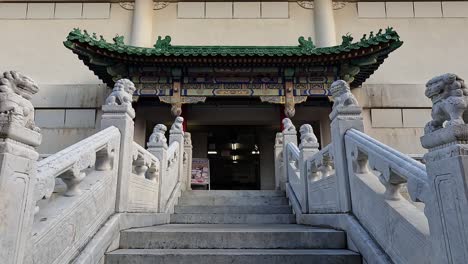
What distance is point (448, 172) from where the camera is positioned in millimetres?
1620

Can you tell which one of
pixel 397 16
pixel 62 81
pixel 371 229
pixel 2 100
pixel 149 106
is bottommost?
pixel 371 229

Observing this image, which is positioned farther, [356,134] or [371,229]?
[356,134]

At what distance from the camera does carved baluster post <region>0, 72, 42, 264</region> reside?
1.48 meters

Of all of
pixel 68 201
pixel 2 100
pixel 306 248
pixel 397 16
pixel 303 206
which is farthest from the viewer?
pixel 397 16

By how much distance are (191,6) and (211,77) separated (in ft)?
10.7

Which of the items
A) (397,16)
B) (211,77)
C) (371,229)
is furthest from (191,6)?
(371,229)

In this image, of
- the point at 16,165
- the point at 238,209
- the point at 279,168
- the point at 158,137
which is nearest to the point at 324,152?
the point at 238,209

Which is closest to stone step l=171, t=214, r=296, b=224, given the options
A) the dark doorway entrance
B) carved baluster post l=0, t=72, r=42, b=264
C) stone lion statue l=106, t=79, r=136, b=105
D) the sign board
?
stone lion statue l=106, t=79, r=136, b=105

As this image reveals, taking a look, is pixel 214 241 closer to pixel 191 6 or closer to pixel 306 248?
pixel 306 248

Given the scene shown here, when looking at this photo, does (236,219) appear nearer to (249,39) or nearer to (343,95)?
(343,95)

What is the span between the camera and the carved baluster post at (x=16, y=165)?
58.2 inches

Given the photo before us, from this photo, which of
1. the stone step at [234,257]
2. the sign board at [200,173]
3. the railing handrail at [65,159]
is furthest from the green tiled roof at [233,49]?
the stone step at [234,257]

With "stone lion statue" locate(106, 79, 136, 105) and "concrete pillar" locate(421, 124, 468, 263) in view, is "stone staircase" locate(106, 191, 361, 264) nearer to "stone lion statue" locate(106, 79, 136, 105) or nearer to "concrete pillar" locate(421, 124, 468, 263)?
"concrete pillar" locate(421, 124, 468, 263)

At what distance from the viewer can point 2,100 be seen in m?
1.54
